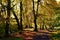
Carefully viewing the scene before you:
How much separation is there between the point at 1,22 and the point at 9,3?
9.54 ft

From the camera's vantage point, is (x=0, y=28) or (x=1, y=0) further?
(x=0, y=28)

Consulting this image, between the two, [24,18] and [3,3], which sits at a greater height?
[3,3]

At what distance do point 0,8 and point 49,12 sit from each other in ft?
49.1

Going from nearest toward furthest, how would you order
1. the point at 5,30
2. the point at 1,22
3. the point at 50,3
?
the point at 1,22 < the point at 5,30 < the point at 50,3

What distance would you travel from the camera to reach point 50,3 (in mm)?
36656

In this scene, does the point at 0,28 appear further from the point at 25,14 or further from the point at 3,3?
the point at 25,14

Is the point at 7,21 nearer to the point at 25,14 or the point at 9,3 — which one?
the point at 9,3

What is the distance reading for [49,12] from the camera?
125ft

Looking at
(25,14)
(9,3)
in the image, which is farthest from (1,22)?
(25,14)

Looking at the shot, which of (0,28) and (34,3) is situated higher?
(34,3)

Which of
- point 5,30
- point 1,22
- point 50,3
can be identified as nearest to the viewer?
point 1,22

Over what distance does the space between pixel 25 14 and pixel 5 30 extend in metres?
12.3

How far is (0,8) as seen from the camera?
25266 mm

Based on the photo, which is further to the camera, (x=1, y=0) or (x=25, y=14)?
(x=25, y=14)
